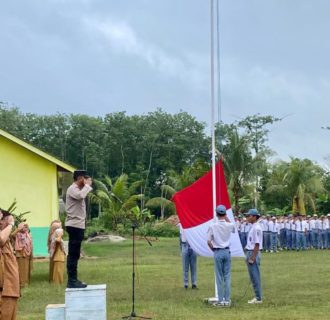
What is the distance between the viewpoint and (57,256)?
17.2 metres

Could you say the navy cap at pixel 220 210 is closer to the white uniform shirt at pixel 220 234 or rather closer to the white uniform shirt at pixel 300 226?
the white uniform shirt at pixel 220 234

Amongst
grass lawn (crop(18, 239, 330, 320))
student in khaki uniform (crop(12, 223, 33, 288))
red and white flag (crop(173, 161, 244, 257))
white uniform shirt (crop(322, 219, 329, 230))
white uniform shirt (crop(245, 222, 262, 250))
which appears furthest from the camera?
white uniform shirt (crop(322, 219, 329, 230))

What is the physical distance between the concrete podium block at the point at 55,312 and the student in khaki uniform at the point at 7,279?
2.35 ft

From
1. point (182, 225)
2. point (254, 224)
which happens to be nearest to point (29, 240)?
point (182, 225)

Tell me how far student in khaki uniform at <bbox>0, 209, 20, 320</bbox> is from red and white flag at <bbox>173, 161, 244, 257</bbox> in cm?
550

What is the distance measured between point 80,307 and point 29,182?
16134mm

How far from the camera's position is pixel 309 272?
18203mm

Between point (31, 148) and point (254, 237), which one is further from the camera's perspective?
point (31, 148)

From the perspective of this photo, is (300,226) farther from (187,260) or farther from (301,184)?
(187,260)

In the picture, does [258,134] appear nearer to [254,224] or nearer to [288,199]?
[288,199]

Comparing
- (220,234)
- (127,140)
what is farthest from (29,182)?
(127,140)

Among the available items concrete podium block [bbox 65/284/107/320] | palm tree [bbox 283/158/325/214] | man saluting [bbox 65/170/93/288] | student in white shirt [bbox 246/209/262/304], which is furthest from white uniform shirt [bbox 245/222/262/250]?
palm tree [bbox 283/158/325/214]

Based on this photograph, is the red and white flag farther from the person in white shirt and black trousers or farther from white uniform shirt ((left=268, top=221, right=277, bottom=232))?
white uniform shirt ((left=268, top=221, right=277, bottom=232))

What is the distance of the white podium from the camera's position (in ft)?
27.8
